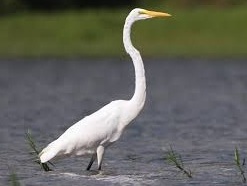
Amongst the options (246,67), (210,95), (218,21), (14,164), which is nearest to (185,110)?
(210,95)

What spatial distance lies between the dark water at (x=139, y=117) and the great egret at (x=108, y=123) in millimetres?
365

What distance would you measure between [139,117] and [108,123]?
333 inches

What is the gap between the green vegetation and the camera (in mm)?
39719

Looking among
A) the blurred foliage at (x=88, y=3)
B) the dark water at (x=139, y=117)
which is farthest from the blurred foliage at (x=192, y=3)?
the dark water at (x=139, y=117)

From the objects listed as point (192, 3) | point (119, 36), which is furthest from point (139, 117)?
point (192, 3)

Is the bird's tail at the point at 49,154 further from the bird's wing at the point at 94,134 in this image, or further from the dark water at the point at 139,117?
the dark water at the point at 139,117

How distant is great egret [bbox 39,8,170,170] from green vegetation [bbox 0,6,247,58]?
85.1 feet

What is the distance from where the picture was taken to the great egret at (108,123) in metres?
12.6

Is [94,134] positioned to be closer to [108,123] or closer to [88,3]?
[108,123]

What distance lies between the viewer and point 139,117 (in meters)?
21.1

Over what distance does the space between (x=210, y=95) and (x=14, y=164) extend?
12.8m

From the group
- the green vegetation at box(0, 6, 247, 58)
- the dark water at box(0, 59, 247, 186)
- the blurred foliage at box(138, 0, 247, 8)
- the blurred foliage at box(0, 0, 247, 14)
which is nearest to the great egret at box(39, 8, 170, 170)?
the dark water at box(0, 59, 247, 186)

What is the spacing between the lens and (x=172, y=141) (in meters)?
16.9

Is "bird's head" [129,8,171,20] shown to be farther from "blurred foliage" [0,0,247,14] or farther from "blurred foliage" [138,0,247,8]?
"blurred foliage" [138,0,247,8]
